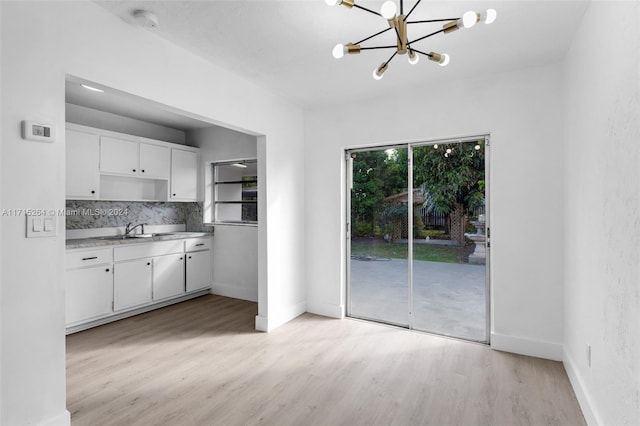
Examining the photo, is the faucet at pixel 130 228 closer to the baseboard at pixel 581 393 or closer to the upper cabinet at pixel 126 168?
the upper cabinet at pixel 126 168

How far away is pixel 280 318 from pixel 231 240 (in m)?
1.60

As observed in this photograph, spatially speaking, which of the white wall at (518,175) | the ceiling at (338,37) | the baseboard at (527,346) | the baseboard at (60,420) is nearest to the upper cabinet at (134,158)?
the ceiling at (338,37)

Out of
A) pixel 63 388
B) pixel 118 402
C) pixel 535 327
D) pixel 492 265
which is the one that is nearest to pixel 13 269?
pixel 63 388

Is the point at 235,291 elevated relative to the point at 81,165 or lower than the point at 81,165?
lower

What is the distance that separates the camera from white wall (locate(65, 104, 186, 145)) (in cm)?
407

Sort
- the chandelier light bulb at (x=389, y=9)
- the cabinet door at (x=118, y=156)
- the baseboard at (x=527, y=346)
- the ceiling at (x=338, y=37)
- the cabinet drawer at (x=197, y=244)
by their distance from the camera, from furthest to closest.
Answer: the cabinet drawer at (x=197, y=244) → the cabinet door at (x=118, y=156) → the baseboard at (x=527, y=346) → the ceiling at (x=338, y=37) → the chandelier light bulb at (x=389, y=9)

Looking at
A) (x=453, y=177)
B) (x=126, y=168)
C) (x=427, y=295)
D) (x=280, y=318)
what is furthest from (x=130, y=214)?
(x=453, y=177)

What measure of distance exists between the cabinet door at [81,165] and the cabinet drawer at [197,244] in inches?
49.1

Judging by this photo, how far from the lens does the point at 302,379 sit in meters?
2.64

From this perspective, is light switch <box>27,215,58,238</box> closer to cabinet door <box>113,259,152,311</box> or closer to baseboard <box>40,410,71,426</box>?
baseboard <box>40,410,71,426</box>

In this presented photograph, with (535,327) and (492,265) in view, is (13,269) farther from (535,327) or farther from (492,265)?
(535,327)

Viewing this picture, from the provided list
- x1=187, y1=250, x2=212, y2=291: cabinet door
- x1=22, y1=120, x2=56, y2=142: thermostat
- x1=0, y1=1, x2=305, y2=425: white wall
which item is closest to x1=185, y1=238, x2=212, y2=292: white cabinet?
x1=187, y1=250, x2=212, y2=291: cabinet door

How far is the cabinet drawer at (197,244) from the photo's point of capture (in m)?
4.71

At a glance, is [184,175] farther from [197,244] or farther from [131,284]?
[131,284]
